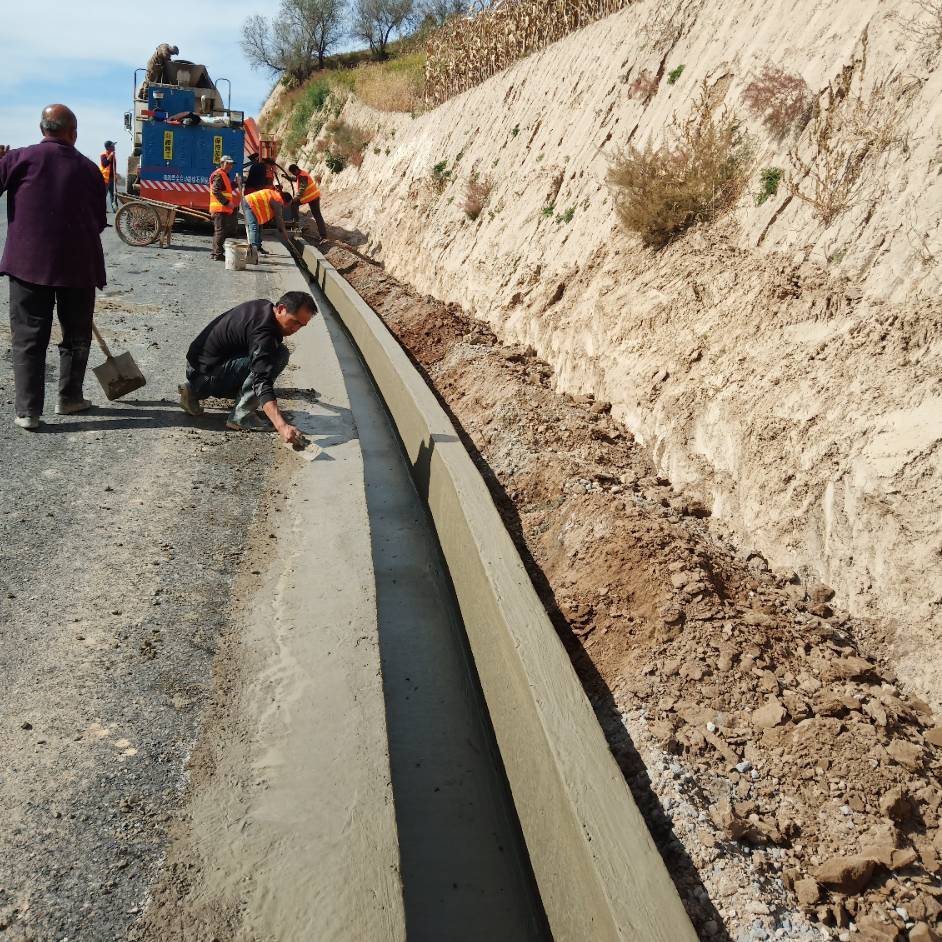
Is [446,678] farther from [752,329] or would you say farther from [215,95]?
[215,95]

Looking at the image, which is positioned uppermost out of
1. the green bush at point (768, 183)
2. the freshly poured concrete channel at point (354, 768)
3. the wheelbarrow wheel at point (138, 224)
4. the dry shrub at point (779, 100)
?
the dry shrub at point (779, 100)

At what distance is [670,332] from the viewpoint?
612cm

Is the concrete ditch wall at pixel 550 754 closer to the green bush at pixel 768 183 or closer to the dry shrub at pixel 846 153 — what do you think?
the dry shrub at pixel 846 153

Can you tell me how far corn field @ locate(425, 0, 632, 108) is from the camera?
1265 centimetres

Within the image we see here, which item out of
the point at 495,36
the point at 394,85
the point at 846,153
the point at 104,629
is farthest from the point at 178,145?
the point at 104,629

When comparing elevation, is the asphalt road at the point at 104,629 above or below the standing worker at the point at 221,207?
below

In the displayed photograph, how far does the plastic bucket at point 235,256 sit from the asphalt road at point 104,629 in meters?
6.72

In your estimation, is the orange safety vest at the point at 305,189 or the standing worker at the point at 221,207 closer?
the standing worker at the point at 221,207

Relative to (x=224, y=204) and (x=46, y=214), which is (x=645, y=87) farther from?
(x=224, y=204)

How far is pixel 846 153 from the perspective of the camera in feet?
17.8

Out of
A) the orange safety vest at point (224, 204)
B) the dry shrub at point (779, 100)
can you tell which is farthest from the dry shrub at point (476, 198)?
the dry shrub at point (779, 100)

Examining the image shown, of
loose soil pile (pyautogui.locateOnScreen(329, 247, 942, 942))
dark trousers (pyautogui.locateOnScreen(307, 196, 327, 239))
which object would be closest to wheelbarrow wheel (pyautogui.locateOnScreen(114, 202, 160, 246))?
dark trousers (pyautogui.locateOnScreen(307, 196, 327, 239))

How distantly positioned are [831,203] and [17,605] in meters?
5.27

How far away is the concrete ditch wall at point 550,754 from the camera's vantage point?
246 cm
